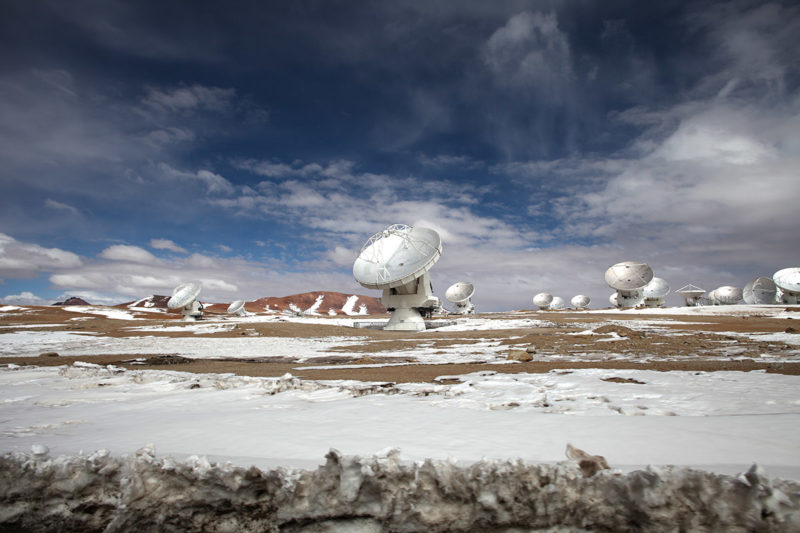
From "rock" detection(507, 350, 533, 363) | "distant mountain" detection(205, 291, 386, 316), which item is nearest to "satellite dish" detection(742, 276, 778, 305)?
"rock" detection(507, 350, 533, 363)

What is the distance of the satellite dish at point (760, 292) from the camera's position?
5584 cm

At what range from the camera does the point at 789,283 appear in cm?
4825

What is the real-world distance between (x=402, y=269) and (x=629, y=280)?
127ft

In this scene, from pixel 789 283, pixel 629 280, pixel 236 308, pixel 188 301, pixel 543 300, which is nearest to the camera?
pixel 188 301

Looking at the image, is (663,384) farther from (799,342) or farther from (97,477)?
(799,342)

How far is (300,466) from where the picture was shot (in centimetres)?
241

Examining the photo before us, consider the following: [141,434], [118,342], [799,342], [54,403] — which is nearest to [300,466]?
[141,434]

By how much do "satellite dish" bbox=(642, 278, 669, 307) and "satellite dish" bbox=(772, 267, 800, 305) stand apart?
12.2 m

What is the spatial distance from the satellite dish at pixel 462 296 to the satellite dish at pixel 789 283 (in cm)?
3759

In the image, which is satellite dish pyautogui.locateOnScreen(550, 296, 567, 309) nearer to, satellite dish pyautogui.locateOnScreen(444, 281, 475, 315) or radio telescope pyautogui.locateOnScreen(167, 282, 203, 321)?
satellite dish pyautogui.locateOnScreen(444, 281, 475, 315)

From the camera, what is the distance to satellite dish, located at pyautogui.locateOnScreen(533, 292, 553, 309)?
80938mm

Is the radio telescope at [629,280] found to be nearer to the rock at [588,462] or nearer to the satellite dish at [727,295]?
the satellite dish at [727,295]

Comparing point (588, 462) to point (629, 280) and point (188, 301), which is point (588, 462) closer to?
point (188, 301)

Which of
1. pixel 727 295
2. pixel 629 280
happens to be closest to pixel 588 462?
pixel 629 280
